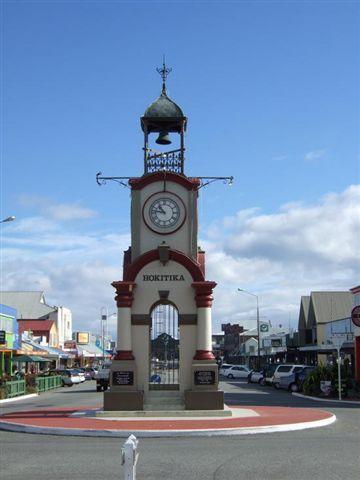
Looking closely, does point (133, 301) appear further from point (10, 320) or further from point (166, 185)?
point (10, 320)

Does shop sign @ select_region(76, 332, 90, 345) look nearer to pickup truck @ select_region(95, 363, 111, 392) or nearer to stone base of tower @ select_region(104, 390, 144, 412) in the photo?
pickup truck @ select_region(95, 363, 111, 392)

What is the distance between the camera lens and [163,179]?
76.5ft

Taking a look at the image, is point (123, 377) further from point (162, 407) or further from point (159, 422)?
point (159, 422)

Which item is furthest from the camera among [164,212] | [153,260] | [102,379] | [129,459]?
[102,379]

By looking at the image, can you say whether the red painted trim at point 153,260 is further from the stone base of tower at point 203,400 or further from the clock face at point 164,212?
the stone base of tower at point 203,400

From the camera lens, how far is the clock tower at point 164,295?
21625mm

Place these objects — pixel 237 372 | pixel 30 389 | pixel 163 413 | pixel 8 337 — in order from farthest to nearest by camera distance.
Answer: pixel 237 372 < pixel 8 337 < pixel 30 389 < pixel 163 413

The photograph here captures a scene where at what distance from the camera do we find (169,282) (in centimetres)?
2258

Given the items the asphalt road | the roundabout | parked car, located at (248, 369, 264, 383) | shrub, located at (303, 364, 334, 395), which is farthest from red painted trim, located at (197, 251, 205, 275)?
parked car, located at (248, 369, 264, 383)

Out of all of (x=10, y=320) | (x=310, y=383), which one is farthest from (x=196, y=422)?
(x=10, y=320)

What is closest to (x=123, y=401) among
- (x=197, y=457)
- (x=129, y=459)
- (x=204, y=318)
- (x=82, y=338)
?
(x=204, y=318)

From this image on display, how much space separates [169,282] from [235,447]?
8.33 metres

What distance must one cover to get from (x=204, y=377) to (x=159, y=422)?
8.79 ft

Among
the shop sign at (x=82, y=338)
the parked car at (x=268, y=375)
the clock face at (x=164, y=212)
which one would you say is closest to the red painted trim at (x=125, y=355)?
the clock face at (x=164, y=212)
